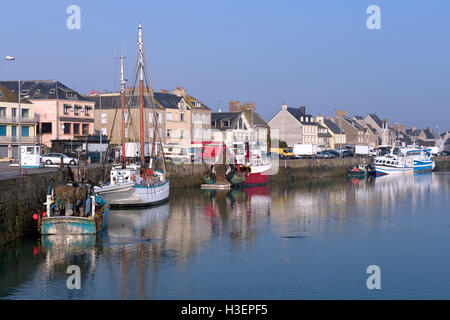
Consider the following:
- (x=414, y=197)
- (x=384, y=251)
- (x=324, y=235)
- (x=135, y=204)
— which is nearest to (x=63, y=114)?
(x=135, y=204)

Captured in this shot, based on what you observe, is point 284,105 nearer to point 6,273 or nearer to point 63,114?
point 63,114

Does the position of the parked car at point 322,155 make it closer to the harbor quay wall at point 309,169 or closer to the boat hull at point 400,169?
the harbor quay wall at point 309,169

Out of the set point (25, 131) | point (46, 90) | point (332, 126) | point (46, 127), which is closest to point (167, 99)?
point (46, 90)

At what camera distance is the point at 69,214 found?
101ft

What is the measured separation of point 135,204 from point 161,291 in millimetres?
21724

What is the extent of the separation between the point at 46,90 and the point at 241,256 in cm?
5028

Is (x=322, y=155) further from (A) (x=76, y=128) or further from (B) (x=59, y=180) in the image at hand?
(B) (x=59, y=180)

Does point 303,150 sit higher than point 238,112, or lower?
lower

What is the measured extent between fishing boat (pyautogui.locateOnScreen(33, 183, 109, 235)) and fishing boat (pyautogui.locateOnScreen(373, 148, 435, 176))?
229ft

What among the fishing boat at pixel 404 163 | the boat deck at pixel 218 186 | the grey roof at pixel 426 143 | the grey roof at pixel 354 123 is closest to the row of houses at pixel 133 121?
Result: the grey roof at pixel 354 123

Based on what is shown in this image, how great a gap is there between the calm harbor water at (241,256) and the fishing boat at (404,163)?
1905 inches

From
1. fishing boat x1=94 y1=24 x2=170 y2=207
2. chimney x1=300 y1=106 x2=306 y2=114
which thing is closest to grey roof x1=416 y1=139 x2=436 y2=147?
chimney x1=300 y1=106 x2=306 y2=114

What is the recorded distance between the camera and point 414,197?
58156 millimetres

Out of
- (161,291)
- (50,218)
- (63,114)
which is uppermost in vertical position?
(63,114)
